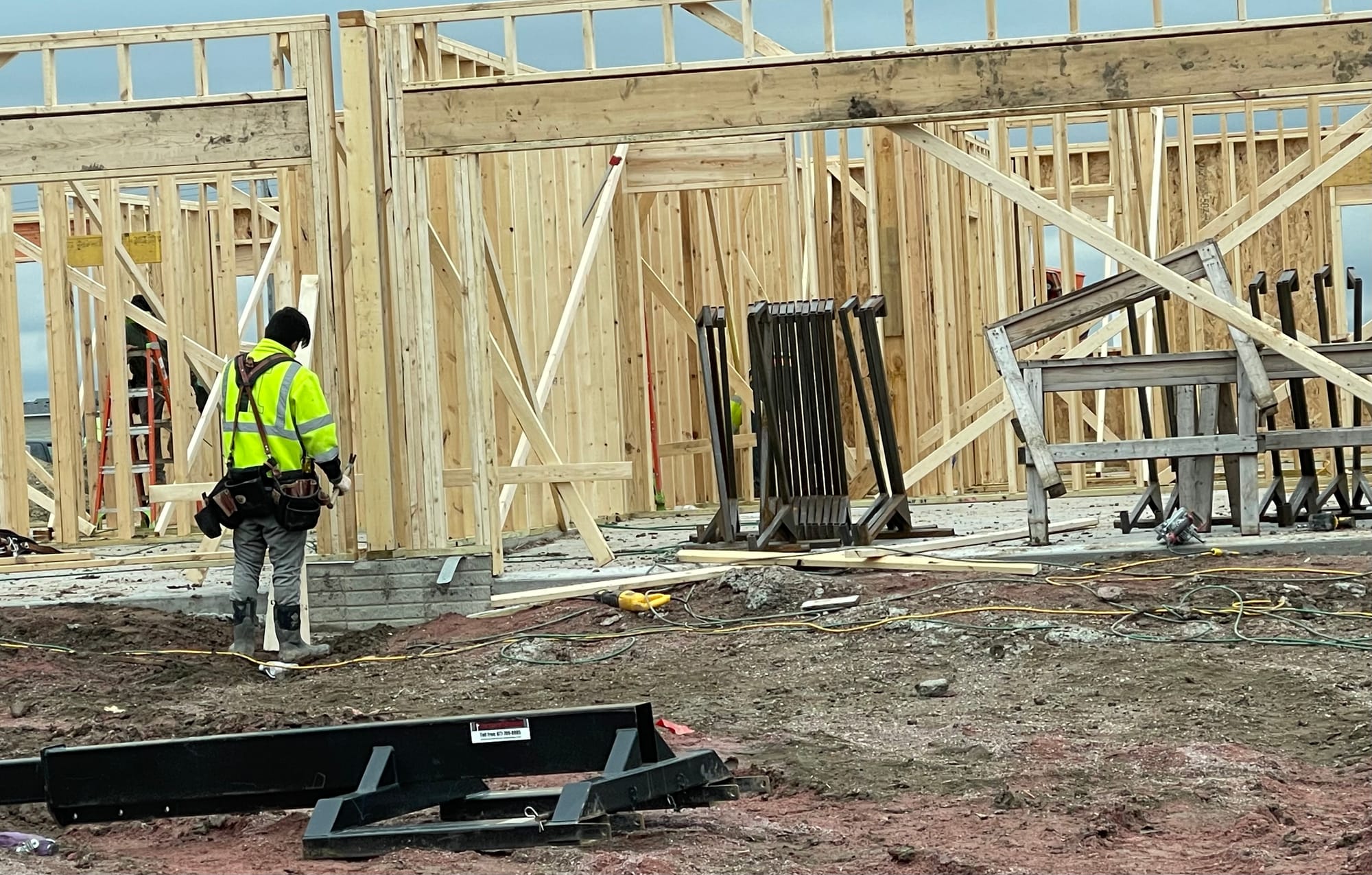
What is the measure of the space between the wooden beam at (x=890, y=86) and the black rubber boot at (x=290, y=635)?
116 inches

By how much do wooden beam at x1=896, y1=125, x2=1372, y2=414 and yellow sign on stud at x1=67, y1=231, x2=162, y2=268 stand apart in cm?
729

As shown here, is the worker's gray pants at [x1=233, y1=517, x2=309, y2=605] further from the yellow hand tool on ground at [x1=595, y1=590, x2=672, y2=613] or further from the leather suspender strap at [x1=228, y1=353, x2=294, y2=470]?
the yellow hand tool on ground at [x1=595, y1=590, x2=672, y2=613]

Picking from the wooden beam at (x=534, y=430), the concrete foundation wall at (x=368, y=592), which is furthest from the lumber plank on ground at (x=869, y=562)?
the concrete foundation wall at (x=368, y=592)

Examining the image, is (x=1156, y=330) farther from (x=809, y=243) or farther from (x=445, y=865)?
(x=445, y=865)

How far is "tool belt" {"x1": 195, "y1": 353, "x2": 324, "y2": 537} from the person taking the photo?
28.0ft

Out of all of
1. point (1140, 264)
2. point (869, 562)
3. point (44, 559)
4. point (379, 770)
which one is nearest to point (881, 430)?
point (869, 562)

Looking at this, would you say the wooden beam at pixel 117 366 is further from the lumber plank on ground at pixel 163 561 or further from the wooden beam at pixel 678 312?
the wooden beam at pixel 678 312

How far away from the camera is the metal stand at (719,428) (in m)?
11.3

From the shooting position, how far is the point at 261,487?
28.2 feet

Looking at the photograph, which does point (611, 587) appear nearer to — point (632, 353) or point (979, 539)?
point (979, 539)

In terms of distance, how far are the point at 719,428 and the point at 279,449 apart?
12.0 feet

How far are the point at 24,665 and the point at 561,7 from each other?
4738mm

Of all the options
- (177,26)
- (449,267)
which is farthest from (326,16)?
(449,267)

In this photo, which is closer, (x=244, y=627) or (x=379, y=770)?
(x=379, y=770)
